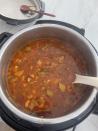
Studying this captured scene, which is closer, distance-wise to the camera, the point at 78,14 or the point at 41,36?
the point at 41,36

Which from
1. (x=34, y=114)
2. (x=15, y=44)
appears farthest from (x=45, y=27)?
(x=34, y=114)

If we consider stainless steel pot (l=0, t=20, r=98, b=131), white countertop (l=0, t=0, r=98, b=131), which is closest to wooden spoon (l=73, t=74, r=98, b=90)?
stainless steel pot (l=0, t=20, r=98, b=131)

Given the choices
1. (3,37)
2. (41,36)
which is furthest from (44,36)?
(3,37)

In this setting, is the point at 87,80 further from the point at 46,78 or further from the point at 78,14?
the point at 78,14

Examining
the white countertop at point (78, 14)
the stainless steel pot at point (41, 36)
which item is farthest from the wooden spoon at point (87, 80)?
the white countertop at point (78, 14)

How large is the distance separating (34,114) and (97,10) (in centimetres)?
37

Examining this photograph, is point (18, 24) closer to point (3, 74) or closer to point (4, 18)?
point (4, 18)

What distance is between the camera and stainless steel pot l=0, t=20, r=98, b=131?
716mm

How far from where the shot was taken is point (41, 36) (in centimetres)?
86

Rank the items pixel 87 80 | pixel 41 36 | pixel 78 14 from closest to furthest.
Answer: pixel 87 80, pixel 41 36, pixel 78 14

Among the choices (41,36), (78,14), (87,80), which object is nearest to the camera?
(87,80)

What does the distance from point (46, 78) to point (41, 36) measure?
112mm

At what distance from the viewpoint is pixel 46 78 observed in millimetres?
816

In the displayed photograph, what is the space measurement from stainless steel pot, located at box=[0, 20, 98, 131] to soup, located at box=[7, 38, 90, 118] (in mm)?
22
